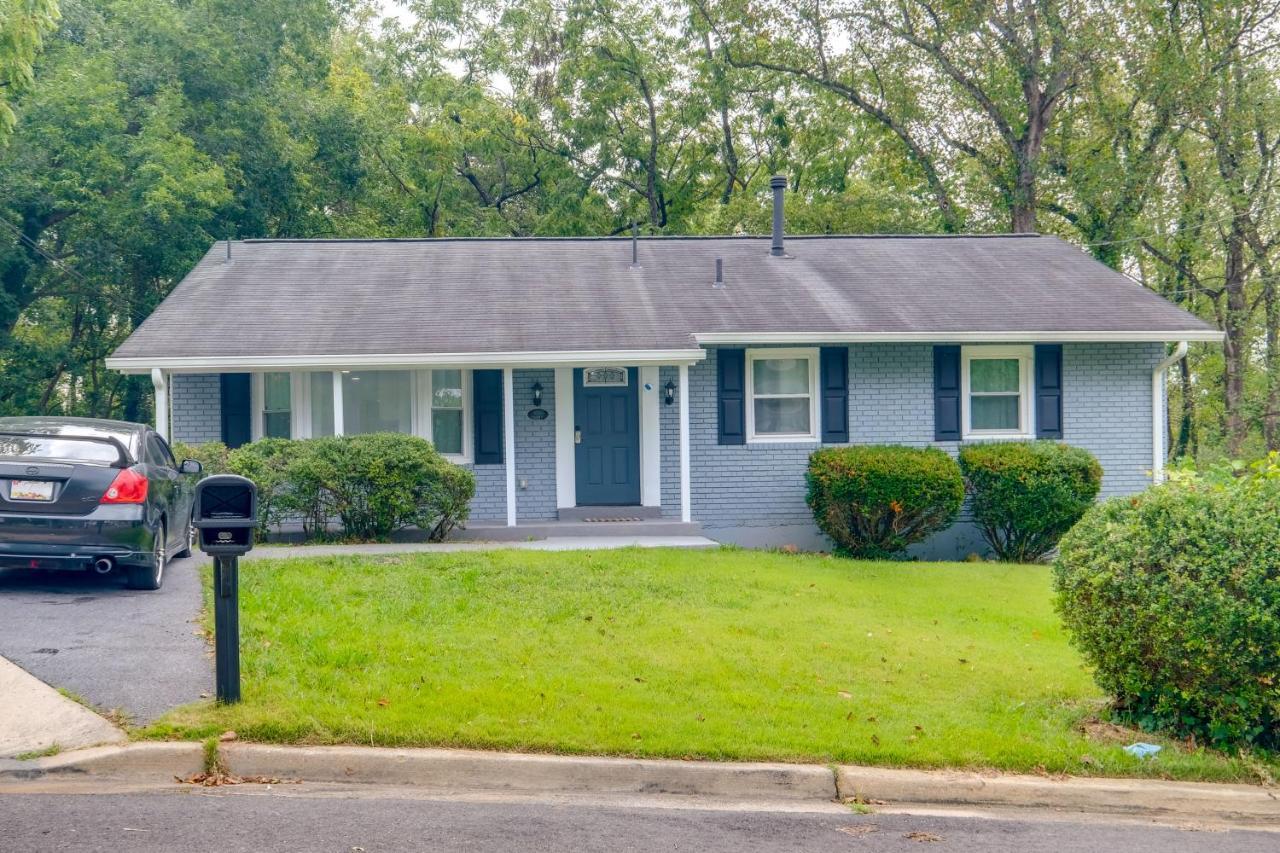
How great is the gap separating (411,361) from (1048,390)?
8.85 metres

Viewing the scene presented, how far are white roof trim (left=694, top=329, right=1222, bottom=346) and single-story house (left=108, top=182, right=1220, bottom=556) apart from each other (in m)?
0.03

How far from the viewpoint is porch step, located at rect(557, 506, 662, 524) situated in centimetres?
1584

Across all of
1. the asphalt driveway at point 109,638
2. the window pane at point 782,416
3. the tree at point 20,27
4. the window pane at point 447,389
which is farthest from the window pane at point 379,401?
the tree at point 20,27

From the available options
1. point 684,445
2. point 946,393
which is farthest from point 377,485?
point 946,393

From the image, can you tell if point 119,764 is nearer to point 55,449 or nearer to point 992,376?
point 55,449

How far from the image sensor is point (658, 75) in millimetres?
29812

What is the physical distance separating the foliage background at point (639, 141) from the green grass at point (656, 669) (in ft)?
49.1

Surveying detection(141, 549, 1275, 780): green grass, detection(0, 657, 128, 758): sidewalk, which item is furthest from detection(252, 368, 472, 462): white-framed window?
detection(0, 657, 128, 758): sidewalk

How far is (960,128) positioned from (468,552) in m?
22.3

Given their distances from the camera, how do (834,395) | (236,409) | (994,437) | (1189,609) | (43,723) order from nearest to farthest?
1. (43,723)
2. (1189,609)
3. (236,409)
4. (834,395)
5. (994,437)

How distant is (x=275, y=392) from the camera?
1591 cm

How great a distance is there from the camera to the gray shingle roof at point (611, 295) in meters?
15.4

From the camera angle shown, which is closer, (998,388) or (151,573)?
(151,573)

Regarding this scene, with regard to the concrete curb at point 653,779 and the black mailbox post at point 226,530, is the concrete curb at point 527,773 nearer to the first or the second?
the concrete curb at point 653,779
